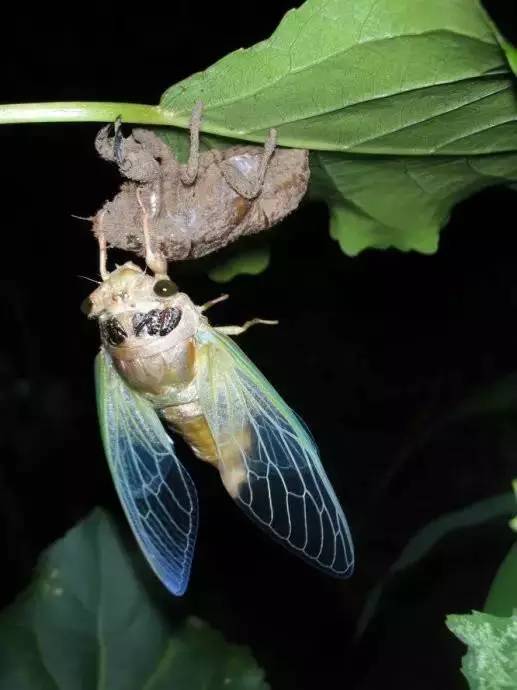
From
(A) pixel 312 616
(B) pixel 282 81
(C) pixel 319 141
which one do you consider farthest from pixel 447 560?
(B) pixel 282 81

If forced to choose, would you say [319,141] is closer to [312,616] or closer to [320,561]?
[320,561]

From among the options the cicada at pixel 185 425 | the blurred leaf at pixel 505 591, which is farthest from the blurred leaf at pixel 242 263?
the blurred leaf at pixel 505 591

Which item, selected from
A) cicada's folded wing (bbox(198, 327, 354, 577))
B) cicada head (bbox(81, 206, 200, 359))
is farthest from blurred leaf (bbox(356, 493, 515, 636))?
cicada head (bbox(81, 206, 200, 359))

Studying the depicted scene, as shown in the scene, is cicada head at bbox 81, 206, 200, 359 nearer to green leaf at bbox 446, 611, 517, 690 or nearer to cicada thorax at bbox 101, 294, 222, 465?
cicada thorax at bbox 101, 294, 222, 465

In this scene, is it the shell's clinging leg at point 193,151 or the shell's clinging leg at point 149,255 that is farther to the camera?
the shell's clinging leg at point 149,255

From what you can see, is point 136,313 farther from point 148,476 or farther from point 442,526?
point 442,526

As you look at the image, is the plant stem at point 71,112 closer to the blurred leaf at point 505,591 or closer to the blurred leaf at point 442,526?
the blurred leaf at point 505,591
